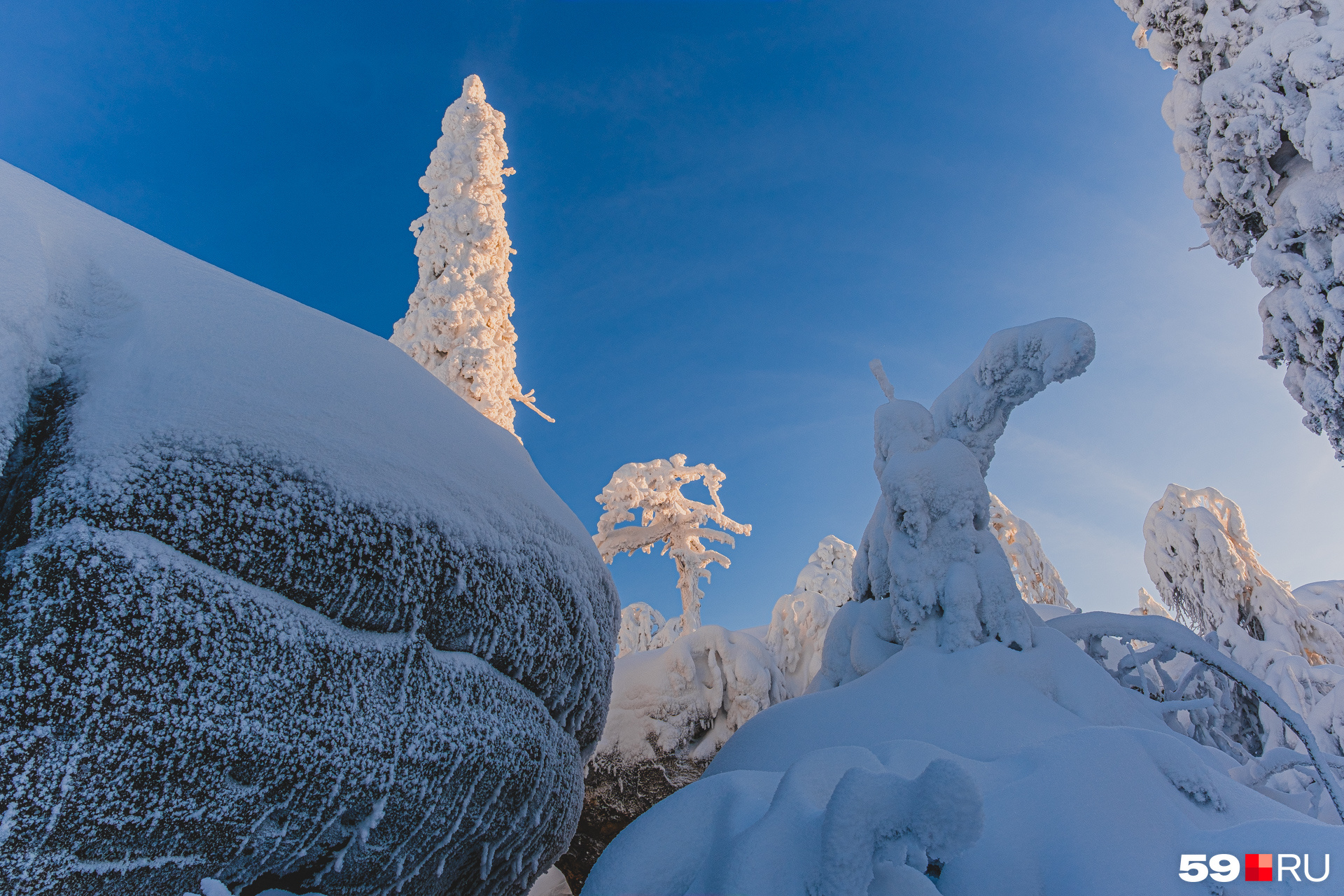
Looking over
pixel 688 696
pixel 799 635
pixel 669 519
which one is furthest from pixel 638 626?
pixel 688 696

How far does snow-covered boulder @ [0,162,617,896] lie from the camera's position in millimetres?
1001

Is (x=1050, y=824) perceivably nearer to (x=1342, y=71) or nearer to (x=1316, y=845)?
(x=1316, y=845)

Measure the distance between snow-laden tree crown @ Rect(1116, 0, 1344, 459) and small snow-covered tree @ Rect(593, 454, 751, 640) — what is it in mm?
10016

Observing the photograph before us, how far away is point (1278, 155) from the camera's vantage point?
673 centimetres

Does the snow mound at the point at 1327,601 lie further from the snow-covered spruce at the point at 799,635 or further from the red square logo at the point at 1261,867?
the red square logo at the point at 1261,867

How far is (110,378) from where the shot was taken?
3.91ft

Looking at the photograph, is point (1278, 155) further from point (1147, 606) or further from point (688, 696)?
point (1147, 606)

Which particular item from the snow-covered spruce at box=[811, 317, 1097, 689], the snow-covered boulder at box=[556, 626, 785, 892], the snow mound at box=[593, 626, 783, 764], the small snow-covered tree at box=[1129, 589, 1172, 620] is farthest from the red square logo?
the small snow-covered tree at box=[1129, 589, 1172, 620]

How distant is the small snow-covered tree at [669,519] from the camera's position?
1409 cm

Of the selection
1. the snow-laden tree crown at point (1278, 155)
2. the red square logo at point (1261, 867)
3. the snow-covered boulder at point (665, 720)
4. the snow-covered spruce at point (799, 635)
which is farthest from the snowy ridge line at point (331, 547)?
the snow-laden tree crown at point (1278, 155)

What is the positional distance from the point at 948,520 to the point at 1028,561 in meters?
14.6

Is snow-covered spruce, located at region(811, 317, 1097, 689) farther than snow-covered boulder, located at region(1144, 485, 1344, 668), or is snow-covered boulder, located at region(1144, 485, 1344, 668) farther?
snow-covered boulder, located at region(1144, 485, 1344, 668)

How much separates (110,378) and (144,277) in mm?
372

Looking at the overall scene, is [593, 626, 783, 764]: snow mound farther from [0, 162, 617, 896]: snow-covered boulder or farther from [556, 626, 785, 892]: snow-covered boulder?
[0, 162, 617, 896]: snow-covered boulder
